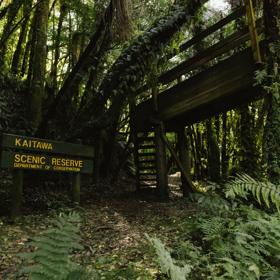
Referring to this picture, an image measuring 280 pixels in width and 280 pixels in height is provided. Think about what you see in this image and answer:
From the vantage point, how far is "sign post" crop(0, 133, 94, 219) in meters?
5.42

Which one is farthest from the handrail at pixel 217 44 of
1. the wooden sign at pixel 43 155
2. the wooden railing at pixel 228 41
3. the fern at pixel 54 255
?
the fern at pixel 54 255

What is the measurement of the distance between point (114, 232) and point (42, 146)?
7.19 ft

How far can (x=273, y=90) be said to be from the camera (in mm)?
5395

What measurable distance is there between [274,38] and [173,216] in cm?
397

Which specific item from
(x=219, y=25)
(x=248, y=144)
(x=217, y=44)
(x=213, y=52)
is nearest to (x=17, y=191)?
(x=213, y=52)

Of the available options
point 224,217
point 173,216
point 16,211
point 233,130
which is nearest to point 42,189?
point 16,211

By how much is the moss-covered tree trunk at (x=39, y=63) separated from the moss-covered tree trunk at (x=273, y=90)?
18.0 ft

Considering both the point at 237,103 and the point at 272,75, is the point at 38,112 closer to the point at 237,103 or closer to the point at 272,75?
the point at 237,103

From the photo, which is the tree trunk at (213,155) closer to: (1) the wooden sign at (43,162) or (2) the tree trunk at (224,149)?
(2) the tree trunk at (224,149)

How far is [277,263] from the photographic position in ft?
11.8

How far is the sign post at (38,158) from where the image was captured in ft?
17.8

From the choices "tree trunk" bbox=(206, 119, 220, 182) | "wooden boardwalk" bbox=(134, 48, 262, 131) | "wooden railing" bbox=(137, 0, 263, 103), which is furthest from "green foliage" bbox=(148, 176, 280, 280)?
"tree trunk" bbox=(206, 119, 220, 182)

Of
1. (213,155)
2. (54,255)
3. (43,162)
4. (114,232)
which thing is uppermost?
(213,155)

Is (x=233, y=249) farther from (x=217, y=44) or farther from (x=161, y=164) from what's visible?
(x=161, y=164)
